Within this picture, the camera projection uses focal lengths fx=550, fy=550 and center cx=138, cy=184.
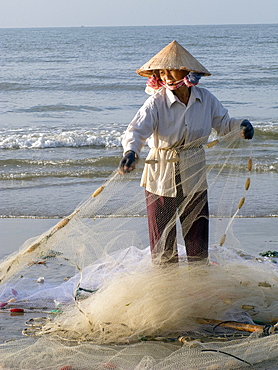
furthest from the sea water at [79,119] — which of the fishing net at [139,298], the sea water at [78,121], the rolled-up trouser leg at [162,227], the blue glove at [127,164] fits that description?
the blue glove at [127,164]

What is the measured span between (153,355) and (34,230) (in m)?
2.94

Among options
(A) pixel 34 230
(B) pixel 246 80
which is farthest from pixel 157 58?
(B) pixel 246 80

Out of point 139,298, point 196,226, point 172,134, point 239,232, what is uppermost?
point 172,134

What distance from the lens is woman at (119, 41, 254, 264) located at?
10.0 feet

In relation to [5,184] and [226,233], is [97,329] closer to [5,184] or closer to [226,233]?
[226,233]

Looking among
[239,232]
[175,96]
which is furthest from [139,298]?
[239,232]

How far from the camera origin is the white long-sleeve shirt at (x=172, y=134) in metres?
3.02

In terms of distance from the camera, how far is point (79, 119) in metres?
14.1

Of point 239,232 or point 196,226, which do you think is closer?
point 196,226

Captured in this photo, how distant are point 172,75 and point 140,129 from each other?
0.39 metres

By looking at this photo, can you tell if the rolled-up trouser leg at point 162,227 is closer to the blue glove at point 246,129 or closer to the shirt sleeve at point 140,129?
the shirt sleeve at point 140,129

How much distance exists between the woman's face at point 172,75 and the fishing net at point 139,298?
0.39 metres

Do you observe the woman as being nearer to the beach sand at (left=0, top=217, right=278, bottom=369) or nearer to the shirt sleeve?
the shirt sleeve

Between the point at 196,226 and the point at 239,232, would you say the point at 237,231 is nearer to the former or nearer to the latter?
the point at 239,232
